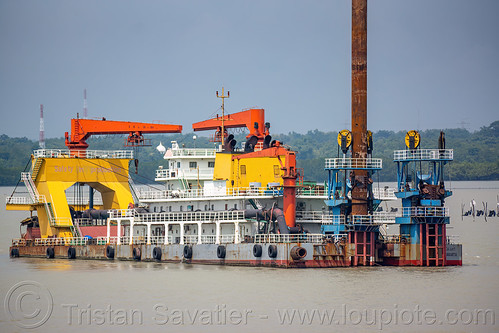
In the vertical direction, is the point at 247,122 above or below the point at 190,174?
above

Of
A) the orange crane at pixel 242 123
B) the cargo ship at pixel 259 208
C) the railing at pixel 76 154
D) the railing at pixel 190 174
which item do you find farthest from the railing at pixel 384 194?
the railing at pixel 76 154

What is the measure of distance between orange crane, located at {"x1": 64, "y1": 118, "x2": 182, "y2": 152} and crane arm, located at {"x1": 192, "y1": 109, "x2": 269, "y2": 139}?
4.93 metres

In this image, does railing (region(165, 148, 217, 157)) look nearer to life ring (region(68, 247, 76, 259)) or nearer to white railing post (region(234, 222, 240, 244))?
life ring (region(68, 247, 76, 259))

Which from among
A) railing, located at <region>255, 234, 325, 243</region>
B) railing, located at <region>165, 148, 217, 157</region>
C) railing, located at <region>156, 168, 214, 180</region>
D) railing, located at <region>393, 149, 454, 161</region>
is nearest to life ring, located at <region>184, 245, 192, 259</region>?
railing, located at <region>255, 234, 325, 243</region>

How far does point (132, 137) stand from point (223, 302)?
3208 cm

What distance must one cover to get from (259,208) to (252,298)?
646 inches

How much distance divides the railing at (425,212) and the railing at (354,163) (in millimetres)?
3476

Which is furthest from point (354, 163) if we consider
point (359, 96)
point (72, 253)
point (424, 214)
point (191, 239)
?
point (72, 253)

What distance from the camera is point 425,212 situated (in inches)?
2493

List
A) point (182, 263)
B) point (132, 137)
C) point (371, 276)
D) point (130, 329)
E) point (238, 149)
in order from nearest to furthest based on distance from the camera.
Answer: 1. point (130, 329)
2. point (371, 276)
3. point (182, 263)
4. point (238, 149)
5. point (132, 137)

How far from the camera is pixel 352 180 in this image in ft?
212

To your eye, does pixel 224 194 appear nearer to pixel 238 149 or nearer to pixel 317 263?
pixel 238 149

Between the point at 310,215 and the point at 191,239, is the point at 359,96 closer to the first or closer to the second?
the point at 310,215

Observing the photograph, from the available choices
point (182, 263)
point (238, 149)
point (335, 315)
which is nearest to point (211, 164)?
point (238, 149)
